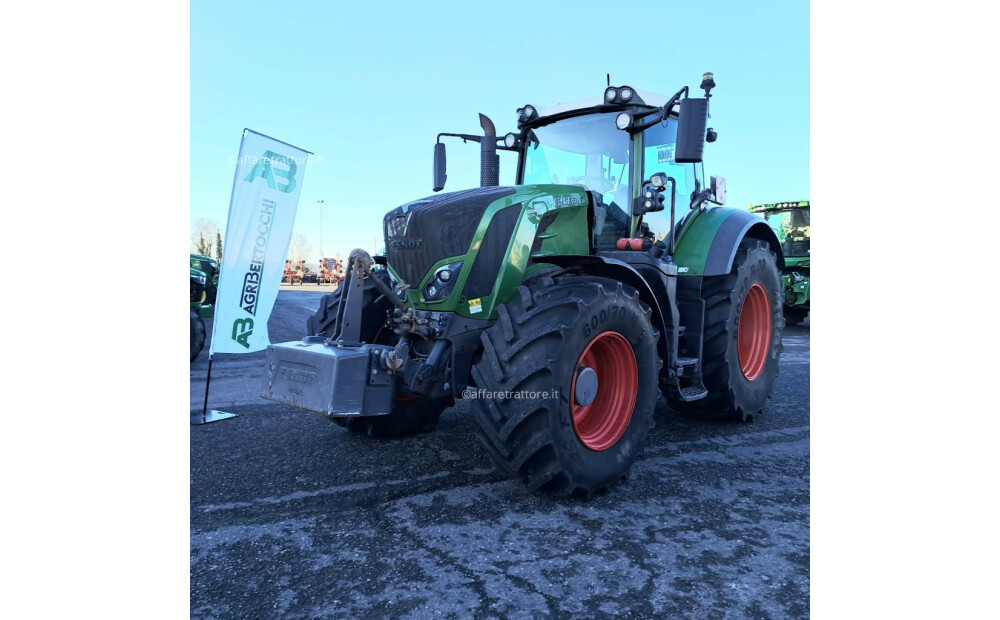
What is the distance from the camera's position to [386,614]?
2.14 metres

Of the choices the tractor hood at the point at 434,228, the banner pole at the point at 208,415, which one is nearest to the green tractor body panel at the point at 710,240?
the tractor hood at the point at 434,228

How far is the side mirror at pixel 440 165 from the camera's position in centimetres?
477

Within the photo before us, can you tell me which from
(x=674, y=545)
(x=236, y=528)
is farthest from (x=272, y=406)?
(x=674, y=545)

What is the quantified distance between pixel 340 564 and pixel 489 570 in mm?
631

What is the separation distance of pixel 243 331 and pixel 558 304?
3.89 m

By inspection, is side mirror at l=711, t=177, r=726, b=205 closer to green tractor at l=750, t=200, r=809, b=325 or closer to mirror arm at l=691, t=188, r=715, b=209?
mirror arm at l=691, t=188, r=715, b=209

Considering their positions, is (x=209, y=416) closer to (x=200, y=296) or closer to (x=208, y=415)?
(x=208, y=415)

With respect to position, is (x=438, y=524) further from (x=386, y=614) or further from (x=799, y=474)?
(x=799, y=474)

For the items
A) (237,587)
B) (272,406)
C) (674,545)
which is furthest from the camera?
(272,406)

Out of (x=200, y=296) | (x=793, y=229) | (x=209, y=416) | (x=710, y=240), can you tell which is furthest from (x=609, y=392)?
(x=793, y=229)

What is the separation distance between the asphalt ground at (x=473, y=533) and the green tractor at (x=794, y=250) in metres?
9.25

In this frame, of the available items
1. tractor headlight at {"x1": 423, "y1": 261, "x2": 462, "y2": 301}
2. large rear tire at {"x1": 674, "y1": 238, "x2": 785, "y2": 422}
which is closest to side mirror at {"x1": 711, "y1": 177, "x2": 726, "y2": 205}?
large rear tire at {"x1": 674, "y1": 238, "x2": 785, "y2": 422}

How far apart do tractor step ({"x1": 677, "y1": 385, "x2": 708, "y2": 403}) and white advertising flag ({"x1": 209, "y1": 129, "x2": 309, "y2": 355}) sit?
3.75 meters

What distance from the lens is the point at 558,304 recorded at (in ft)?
9.83
